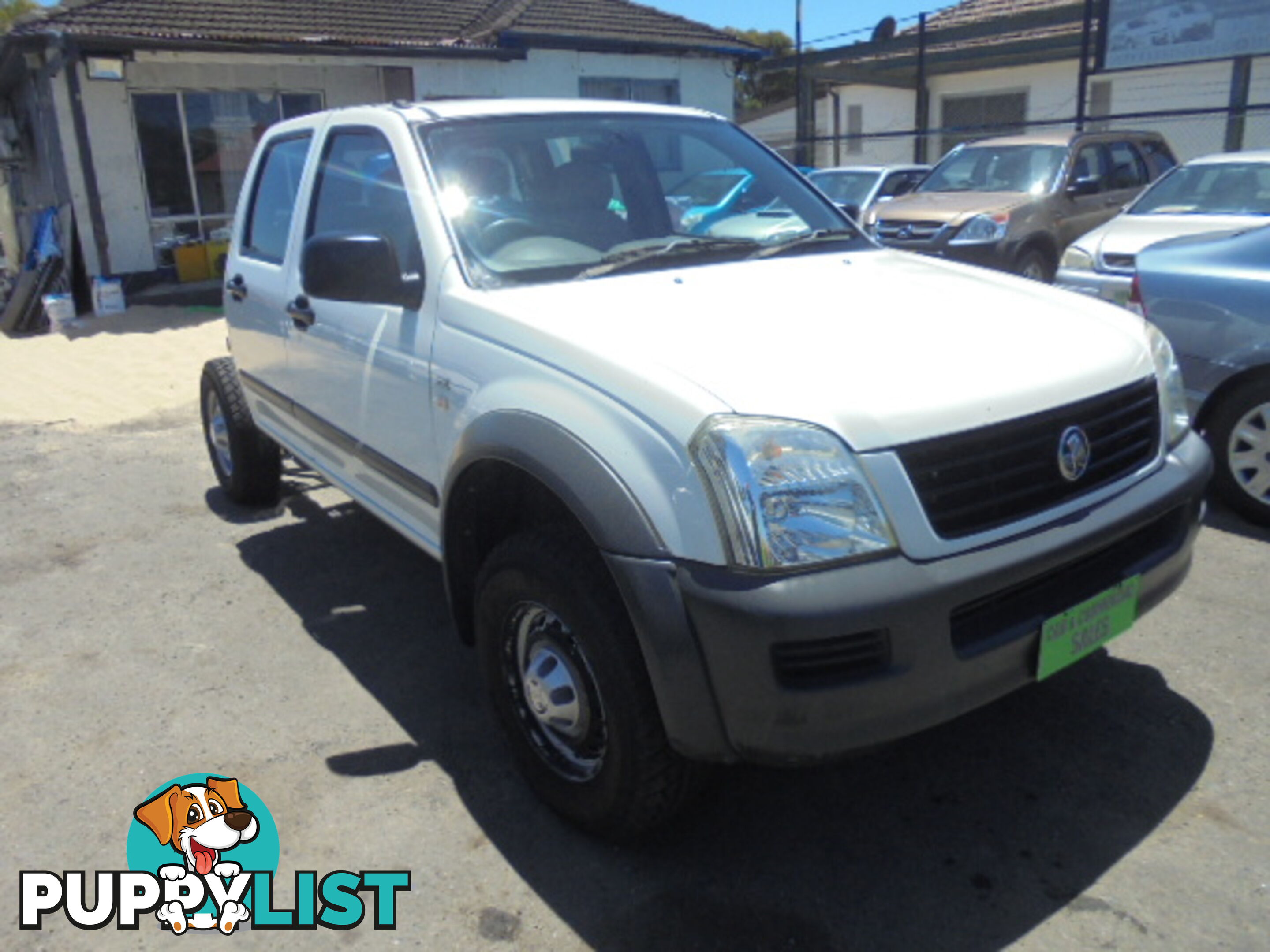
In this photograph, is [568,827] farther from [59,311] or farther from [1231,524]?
[59,311]

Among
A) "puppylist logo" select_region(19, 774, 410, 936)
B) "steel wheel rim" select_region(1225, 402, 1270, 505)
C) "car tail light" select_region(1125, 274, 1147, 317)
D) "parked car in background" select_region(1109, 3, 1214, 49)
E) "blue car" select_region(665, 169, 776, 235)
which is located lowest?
"puppylist logo" select_region(19, 774, 410, 936)

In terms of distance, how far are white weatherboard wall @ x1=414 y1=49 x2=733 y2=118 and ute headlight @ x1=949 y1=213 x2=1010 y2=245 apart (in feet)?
26.0

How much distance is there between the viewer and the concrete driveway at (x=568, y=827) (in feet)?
8.46

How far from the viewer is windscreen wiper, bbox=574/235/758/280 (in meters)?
3.29

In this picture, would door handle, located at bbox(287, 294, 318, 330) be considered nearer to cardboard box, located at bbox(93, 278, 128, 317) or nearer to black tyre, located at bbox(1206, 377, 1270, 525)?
black tyre, located at bbox(1206, 377, 1270, 525)

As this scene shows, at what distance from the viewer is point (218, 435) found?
19.4 ft

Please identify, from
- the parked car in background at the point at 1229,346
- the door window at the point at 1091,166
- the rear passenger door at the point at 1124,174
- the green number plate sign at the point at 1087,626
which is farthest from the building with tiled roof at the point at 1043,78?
the green number plate sign at the point at 1087,626

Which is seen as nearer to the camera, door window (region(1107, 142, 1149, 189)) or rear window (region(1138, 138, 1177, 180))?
door window (region(1107, 142, 1149, 189))

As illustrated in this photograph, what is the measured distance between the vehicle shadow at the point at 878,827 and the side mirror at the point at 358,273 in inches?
54.0

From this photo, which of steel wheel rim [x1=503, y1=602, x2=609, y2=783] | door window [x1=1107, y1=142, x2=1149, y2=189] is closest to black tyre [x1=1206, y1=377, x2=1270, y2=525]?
steel wheel rim [x1=503, y1=602, x2=609, y2=783]

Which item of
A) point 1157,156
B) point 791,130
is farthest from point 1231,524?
point 791,130

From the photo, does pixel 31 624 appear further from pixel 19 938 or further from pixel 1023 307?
pixel 1023 307

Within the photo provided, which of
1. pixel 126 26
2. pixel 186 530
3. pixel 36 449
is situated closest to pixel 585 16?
pixel 126 26

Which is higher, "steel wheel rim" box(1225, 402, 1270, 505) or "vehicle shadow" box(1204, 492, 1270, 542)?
"steel wheel rim" box(1225, 402, 1270, 505)
